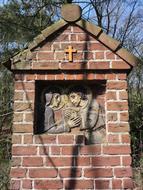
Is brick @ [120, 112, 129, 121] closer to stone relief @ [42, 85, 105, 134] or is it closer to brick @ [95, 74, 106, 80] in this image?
stone relief @ [42, 85, 105, 134]

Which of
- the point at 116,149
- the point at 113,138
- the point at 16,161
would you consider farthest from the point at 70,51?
the point at 16,161

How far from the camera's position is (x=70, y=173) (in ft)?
11.7

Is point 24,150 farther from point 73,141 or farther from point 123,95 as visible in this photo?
point 123,95

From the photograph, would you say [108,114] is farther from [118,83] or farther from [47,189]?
[47,189]

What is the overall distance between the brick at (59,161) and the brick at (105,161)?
0.20 meters

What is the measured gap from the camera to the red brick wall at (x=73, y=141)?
3.57m

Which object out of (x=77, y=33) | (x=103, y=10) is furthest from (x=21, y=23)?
(x=77, y=33)

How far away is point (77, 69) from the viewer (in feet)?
12.6

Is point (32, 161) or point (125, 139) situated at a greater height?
point (125, 139)

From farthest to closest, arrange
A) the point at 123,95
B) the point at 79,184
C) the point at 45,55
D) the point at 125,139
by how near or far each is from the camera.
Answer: the point at 45,55, the point at 123,95, the point at 125,139, the point at 79,184

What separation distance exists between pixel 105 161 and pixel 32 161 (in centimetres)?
65

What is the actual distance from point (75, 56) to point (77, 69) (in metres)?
0.13

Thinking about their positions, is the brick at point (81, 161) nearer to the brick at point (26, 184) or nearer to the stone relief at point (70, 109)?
the stone relief at point (70, 109)

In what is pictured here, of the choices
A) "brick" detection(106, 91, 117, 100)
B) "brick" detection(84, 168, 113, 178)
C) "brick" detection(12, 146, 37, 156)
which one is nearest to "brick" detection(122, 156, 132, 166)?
"brick" detection(84, 168, 113, 178)
